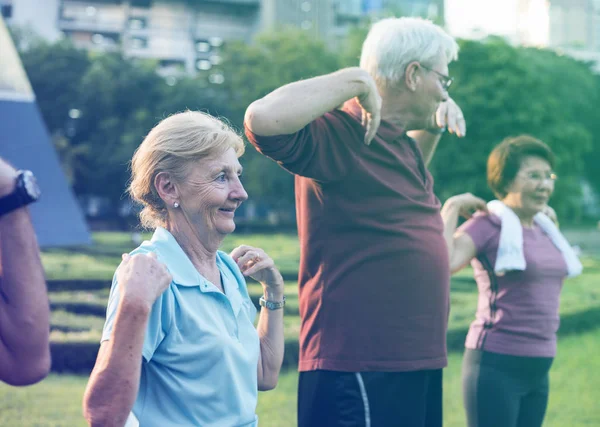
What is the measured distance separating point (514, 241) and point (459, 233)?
0.27m

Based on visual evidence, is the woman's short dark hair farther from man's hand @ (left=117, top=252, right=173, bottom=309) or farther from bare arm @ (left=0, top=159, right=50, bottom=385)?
bare arm @ (left=0, top=159, right=50, bottom=385)

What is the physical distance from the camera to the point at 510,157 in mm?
4152

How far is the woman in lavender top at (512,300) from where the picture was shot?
3.81 meters

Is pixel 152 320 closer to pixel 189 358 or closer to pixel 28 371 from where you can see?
pixel 189 358

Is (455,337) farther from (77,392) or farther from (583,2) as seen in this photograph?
(583,2)

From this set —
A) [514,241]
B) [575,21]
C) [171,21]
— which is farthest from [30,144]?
[575,21]

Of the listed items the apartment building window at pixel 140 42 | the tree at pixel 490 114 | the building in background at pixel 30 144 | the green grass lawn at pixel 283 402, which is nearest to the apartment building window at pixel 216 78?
Result: the tree at pixel 490 114

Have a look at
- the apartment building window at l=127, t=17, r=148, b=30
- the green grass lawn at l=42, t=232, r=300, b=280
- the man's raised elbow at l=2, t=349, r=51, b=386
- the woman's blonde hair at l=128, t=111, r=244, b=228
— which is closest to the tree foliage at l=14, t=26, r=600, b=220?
the green grass lawn at l=42, t=232, r=300, b=280

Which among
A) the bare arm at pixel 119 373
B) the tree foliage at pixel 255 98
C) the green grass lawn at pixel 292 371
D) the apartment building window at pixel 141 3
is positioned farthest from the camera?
the apartment building window at pixel 141 3

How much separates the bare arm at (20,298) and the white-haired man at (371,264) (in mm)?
1153

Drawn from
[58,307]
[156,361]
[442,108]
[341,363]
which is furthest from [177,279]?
[58,307]

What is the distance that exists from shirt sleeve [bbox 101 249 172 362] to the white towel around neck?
219cm

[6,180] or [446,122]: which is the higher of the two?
[6,180]

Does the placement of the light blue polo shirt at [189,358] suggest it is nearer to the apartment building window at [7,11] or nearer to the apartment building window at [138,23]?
the apartment building window at [7,11]
